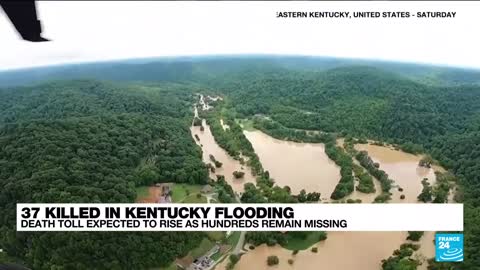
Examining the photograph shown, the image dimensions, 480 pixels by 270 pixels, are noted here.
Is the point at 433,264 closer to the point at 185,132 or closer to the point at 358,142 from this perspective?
the point at 358,142

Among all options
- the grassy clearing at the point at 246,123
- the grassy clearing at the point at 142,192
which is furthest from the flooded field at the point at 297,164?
the grassy clearing at the point at 142,192

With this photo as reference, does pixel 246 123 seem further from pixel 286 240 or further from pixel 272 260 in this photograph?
pixel 272 260

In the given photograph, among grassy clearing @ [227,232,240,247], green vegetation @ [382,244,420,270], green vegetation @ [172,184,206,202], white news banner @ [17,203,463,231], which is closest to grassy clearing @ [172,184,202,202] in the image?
green vegetation @ [172,184,206,202]

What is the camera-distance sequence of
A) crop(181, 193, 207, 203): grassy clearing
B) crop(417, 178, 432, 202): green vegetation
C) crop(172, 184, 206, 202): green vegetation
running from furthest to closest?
crop(417, 178, 432, 202): green vegetation → crop(172, 184, 206, 202): green vegetation → crop(181, 193, 207, 203): grassy clearing

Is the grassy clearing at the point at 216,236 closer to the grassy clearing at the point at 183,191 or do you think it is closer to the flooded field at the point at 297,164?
the grassy clearing at the point at 183,191

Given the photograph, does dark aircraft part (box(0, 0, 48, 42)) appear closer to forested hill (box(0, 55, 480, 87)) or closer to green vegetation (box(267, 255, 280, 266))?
green vegetation (box(267, 255, 280, 266))

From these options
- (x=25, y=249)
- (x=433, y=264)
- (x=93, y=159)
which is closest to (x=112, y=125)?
(x=93, y=159)
